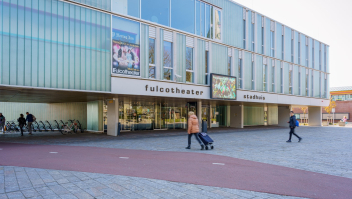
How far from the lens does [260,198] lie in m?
4.85

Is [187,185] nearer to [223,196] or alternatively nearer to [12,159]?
→ [223,196]

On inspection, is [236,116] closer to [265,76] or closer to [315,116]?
[265,76]

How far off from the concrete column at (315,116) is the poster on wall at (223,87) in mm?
20440

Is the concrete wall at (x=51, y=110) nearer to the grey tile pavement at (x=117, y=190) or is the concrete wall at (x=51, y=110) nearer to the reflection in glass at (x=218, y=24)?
the reflection in glass at (x=218, y=24)

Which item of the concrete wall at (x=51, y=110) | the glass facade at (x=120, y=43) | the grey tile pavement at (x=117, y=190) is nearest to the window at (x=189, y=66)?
the glass facade at (x=120, y=43)

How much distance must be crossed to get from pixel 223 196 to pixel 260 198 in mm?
685

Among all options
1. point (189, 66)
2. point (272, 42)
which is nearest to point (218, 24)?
point (189, 66)

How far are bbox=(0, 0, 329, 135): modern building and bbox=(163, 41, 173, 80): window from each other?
0.07 meters

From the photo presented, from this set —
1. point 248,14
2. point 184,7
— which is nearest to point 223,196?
point 184,7

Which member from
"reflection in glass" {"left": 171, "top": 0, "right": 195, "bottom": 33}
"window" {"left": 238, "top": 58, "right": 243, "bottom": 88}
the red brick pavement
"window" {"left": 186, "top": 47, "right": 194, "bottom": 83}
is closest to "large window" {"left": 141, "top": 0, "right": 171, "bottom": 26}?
"reflection in glass" {"left": 171, "top": 0, "right": 195, "bottom": 33}

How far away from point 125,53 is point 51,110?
15848 mm

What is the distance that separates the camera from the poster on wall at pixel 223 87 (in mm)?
20948

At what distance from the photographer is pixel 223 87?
2169 cm

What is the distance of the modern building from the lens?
41.3 ft
